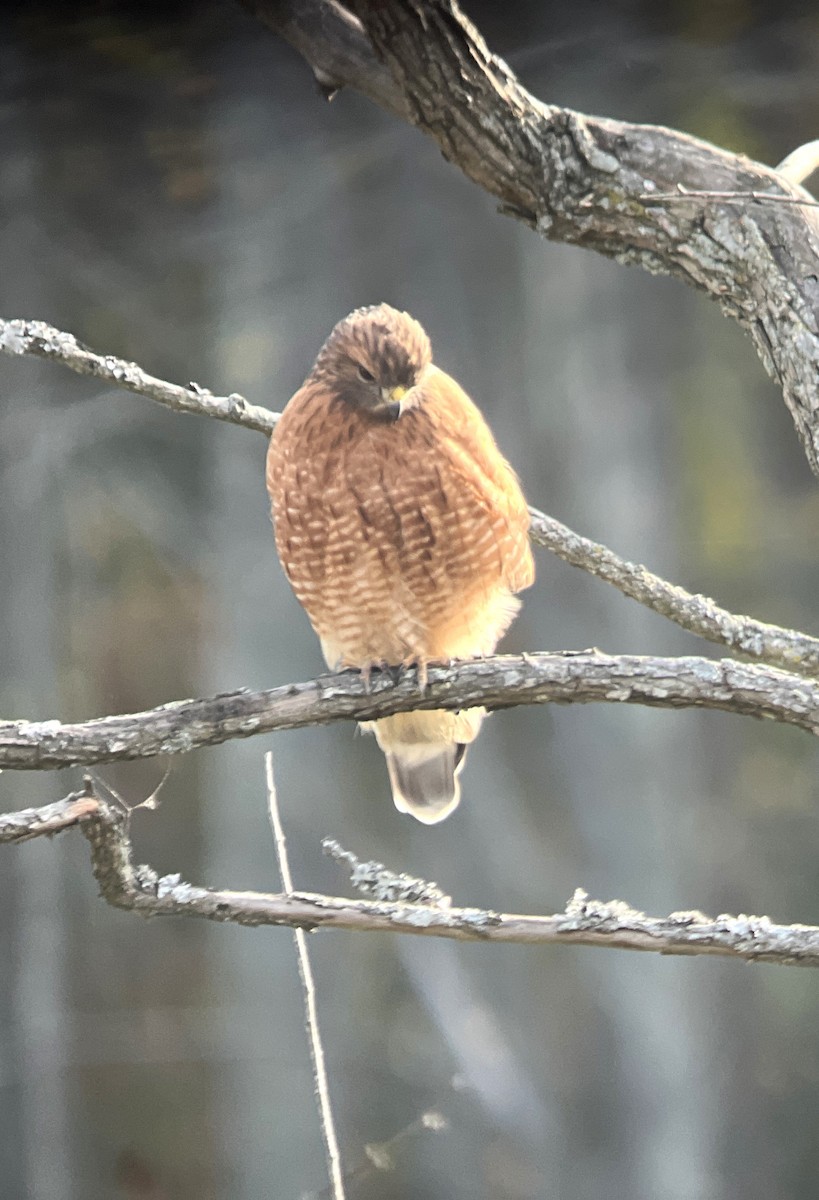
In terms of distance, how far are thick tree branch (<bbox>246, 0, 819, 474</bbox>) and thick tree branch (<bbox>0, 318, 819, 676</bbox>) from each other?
11.7 inches

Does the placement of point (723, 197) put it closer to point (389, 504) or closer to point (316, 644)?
point (389, 504)

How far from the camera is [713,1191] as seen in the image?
1.83m

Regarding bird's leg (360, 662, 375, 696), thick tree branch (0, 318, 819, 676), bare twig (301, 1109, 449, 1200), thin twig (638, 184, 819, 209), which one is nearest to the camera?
thin twig (638, 184, 819, 209)

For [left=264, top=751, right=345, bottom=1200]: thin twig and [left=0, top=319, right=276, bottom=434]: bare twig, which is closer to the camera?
[left=264, top=751, right=345, bottom=1200]: thin twig

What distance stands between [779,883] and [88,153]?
166cm

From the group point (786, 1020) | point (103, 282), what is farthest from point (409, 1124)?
point (103, 282)

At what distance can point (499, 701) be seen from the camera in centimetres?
139

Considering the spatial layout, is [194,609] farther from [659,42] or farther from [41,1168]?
[659,42]

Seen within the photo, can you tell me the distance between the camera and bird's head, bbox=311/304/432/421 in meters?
1.59

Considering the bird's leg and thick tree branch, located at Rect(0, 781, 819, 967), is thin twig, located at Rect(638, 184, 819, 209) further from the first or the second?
thick tree branch, located at Rect(0, 781, 819, 967)

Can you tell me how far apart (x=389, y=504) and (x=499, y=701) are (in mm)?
340

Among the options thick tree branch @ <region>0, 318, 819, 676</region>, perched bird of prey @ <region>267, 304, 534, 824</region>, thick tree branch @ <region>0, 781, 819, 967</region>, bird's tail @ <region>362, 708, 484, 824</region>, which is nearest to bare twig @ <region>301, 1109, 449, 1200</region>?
bird's tail @ <region>362, 708, 484, 824</region>

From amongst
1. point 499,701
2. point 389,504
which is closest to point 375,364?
point 389,504

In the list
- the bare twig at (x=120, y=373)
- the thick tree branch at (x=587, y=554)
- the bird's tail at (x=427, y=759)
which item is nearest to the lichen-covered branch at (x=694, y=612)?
the thick tree branch at (x=587, y=554)
